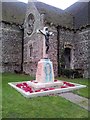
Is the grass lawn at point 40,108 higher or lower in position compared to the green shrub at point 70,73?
lower

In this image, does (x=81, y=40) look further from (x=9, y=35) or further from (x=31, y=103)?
(x=31, y=103)

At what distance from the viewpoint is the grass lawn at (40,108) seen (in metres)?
5.77

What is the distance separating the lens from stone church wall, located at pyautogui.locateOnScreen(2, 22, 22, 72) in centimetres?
2120

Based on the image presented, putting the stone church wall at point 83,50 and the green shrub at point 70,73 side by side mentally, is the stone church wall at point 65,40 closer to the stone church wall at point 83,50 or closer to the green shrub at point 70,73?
the stone church wall at point 83,50

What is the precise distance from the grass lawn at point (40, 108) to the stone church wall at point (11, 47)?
44.7 feet

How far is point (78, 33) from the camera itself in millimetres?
20078

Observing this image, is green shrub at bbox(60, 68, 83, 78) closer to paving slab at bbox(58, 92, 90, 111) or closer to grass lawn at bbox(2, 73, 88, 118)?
paving slab at bbox(58, 92, 90, 111)

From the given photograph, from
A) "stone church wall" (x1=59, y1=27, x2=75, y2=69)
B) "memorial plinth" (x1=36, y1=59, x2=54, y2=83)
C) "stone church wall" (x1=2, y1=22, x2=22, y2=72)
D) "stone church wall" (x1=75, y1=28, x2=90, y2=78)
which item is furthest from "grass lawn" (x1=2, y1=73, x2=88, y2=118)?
"stone church wall" (x1=2, y1=22, x2=22, y2=72)

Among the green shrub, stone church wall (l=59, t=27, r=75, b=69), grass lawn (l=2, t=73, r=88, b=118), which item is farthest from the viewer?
stone church wall (l=59, t=27, r=75, b=69)

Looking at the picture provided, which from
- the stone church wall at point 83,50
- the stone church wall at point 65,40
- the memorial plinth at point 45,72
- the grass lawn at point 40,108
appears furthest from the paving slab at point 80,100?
the stone church wall at point 65,40

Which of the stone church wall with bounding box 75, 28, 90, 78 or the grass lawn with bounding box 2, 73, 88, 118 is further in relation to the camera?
the stone church wall with bounding box 75, 28, 90, 78

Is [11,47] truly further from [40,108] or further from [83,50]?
[40,108]

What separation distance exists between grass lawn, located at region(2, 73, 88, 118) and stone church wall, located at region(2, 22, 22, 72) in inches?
536

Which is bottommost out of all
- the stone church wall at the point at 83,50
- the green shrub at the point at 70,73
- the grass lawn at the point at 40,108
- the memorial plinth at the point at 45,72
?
the grass lawn at the point at 40,108
